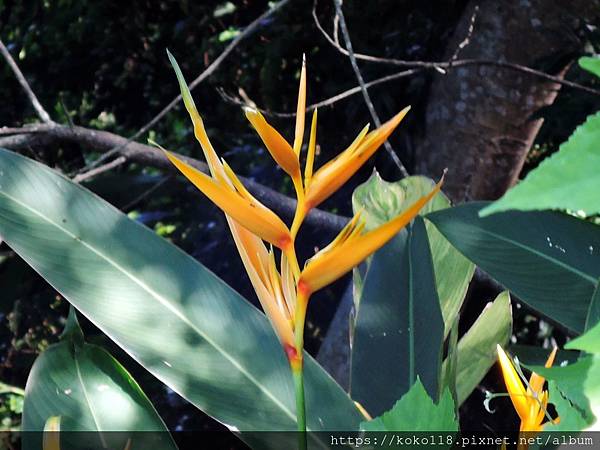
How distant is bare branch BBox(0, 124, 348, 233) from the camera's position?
1656 mm

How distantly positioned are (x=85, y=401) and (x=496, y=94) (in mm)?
1253

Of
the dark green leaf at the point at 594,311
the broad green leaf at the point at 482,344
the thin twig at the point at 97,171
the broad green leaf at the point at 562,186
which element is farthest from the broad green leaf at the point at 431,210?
the thin twig at the point at 97,171

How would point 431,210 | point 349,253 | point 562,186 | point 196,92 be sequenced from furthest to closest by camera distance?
point 196,92, point 431,210, point 349,253, point 562,186

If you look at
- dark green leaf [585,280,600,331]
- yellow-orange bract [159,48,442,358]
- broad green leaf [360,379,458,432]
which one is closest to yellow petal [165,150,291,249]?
yellow-orange bract [159,48,442,358]

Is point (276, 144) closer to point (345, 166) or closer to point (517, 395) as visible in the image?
point (345, 166)

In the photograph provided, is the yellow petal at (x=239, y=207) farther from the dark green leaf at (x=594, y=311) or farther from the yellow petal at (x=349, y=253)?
the dark green leaf at (x=594, y=311)

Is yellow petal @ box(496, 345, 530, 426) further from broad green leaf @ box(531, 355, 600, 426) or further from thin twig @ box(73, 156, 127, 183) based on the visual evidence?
thin twig @ box(73, 156, 127, 183)

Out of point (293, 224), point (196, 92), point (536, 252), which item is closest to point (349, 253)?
point (293, 224)

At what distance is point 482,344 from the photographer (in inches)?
36.7

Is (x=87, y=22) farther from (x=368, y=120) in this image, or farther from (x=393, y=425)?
(x=393, y=425)

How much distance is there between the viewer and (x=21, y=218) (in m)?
0.92

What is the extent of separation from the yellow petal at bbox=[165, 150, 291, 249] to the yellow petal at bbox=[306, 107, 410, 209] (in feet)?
0.12

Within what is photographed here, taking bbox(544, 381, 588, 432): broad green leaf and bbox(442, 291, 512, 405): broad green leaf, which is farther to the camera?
bbox(442, 291, 512, 405): broad green leaf

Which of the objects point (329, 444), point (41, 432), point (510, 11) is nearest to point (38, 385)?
point (41, 432)
